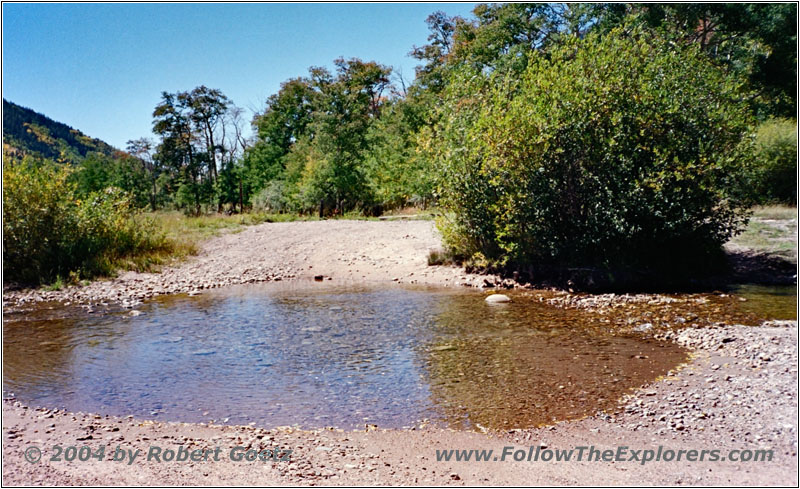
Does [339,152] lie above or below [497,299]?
above

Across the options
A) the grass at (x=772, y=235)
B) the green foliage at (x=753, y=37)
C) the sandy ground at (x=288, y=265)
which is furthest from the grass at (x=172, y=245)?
the green foliage at (x=753, y=37)

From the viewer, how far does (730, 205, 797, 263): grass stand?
17.1 m

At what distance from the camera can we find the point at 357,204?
141ft

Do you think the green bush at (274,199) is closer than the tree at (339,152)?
No

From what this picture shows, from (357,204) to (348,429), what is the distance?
37.1m

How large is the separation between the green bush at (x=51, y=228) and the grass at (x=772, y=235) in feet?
61.3

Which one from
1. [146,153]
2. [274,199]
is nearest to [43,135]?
[146,153]

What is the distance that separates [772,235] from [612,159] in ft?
25.3

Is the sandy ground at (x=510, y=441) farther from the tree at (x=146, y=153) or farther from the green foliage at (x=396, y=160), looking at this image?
the tree at (x=146, y=153)

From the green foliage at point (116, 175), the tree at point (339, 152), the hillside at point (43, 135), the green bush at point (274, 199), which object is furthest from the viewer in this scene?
the hillside at point (43, 135)

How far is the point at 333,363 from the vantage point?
9219 mm

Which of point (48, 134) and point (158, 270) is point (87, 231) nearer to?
point (158, 270)

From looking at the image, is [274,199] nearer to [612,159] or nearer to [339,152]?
[339,152]

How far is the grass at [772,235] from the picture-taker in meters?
17.1
